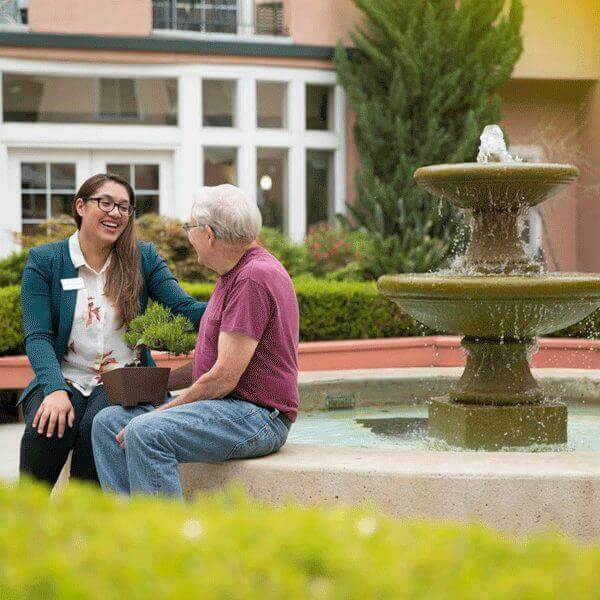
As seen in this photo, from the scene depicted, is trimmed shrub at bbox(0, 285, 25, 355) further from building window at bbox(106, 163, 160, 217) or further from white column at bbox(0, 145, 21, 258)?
building window at bbox(106, 163, 160, 217)

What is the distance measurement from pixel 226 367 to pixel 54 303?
1.00m

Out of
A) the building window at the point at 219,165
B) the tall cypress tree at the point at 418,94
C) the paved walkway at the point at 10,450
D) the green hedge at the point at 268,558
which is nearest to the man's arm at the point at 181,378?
the paved walkway at the point at 10,450

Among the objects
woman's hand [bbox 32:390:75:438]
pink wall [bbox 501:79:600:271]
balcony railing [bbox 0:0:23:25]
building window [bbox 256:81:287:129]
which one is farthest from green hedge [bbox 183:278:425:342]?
pink wall [bbox 501:79:600:271]

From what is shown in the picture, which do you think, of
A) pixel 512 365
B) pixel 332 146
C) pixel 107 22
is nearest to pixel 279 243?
pixel 332 146

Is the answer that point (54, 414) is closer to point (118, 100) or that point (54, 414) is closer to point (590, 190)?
point (118, 100)

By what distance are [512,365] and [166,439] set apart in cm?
235

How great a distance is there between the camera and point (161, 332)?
14.6 feet

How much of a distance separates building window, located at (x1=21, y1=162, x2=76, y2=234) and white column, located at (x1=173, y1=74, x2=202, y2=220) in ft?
4.65

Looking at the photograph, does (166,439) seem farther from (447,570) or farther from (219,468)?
(447,570)

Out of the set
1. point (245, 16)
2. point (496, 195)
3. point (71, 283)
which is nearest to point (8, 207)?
point (245, 16)

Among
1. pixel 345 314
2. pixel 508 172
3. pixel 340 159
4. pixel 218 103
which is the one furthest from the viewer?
pixel 340 159

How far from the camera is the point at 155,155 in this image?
49.8 ft

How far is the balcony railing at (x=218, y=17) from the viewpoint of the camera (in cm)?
1520

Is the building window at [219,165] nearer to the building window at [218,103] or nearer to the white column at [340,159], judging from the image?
the building window at [218,103]
